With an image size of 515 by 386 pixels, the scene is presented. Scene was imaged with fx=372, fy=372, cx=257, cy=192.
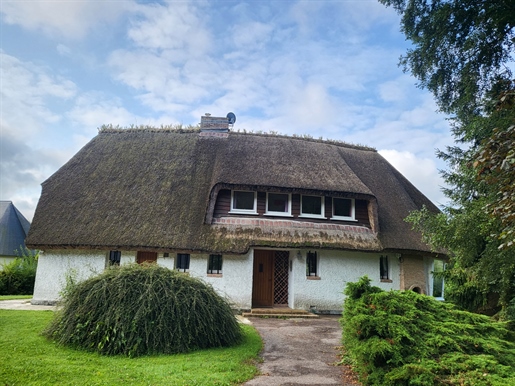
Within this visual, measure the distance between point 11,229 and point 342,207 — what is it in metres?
27.5

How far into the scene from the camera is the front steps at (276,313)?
1455 centimetres

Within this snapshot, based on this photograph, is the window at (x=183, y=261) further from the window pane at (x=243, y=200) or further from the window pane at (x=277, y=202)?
the window pane at (x=277, y=202)

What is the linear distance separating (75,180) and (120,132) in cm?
483

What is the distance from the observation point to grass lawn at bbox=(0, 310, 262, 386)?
6.14 metres

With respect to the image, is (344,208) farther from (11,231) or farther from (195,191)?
(11,231)

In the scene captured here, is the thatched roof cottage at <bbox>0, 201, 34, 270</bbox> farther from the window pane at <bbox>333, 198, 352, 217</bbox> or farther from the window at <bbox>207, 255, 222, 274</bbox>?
the window pane at <bbox>333, 198, 352, 217</bbox>

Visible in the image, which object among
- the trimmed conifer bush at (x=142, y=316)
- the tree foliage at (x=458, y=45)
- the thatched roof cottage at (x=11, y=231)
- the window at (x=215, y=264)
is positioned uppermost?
the tree foliage at (x=458, y=45)

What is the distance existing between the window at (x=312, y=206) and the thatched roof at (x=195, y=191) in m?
0.75

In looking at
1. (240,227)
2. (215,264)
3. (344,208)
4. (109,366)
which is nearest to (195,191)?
(240,227)

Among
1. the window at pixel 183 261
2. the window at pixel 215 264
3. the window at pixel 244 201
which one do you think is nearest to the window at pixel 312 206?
the window at pixel 244 201

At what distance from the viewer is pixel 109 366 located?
701 centimetres

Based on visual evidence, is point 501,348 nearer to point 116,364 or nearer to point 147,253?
point 116,364

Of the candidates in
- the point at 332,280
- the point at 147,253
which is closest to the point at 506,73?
the point at 332,280

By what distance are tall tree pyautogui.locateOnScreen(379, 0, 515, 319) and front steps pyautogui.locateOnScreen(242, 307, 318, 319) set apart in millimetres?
6037
